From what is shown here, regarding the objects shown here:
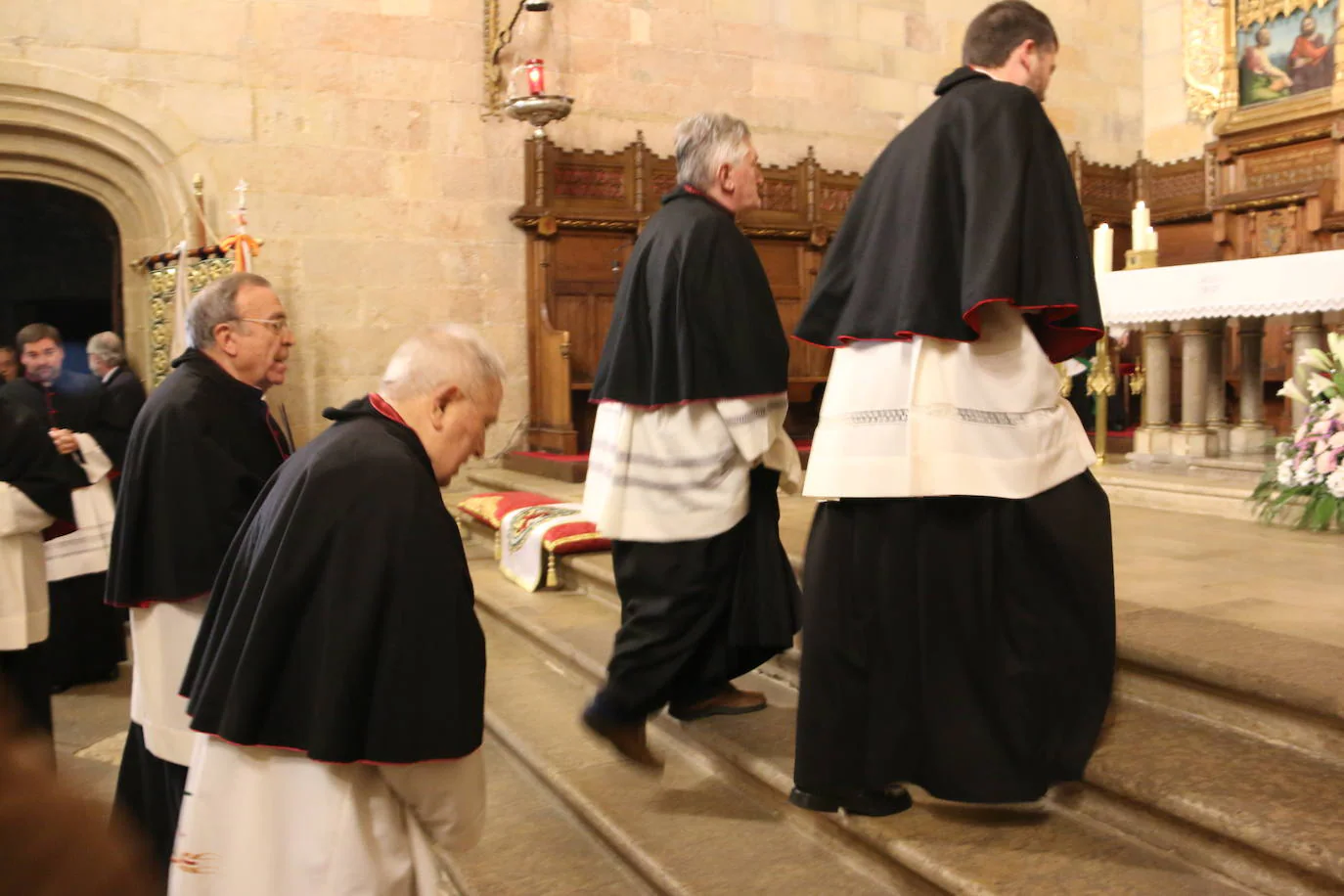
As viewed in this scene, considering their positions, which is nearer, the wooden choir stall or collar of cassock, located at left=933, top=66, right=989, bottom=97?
collar of cassock, located at left=933, top=66, right=989, bottom=97

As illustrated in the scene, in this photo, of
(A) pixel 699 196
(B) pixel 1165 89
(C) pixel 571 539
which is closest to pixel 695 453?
(A) pixel 699 196

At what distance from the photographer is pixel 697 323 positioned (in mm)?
2973

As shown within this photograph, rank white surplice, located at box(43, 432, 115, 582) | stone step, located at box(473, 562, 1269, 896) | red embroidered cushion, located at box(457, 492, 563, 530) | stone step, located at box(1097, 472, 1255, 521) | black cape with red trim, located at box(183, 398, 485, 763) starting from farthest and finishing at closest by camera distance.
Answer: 1. red embroidered cushion, located at box(457, 492, 563, 530)
2. stone step, located at box(1097, 472, 1255, 521)
3. white surplice, located at box(43, 432, 115, 582)
4. stone step, located at box(473, 562, 1269, 896)
5. black cape with red trim, located at box(183, 398, 485, 763)

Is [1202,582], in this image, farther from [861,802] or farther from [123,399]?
[123,399]

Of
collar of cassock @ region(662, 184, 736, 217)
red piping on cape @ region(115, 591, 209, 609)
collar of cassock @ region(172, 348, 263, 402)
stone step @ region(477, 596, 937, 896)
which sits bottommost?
stone step @ region(477, 596, 937, 896)

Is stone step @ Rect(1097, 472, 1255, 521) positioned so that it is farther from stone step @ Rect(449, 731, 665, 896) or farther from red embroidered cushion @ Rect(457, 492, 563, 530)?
stone step @ Rect(449, 731, 665, 896)

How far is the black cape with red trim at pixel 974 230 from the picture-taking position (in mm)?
2285

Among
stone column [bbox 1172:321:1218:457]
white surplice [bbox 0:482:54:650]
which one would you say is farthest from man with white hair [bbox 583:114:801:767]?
stone column [bbox 1172:321:1218:457]

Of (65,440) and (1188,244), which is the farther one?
(1188,244)

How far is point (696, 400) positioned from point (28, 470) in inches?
81.1

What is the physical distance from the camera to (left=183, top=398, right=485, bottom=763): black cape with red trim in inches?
65.7

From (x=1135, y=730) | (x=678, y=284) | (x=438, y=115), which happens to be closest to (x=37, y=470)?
(x=678, y=284)

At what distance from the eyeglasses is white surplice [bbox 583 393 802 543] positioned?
0.90 m

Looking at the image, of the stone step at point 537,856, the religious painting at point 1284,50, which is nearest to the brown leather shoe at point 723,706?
the stone step at point 537,856
